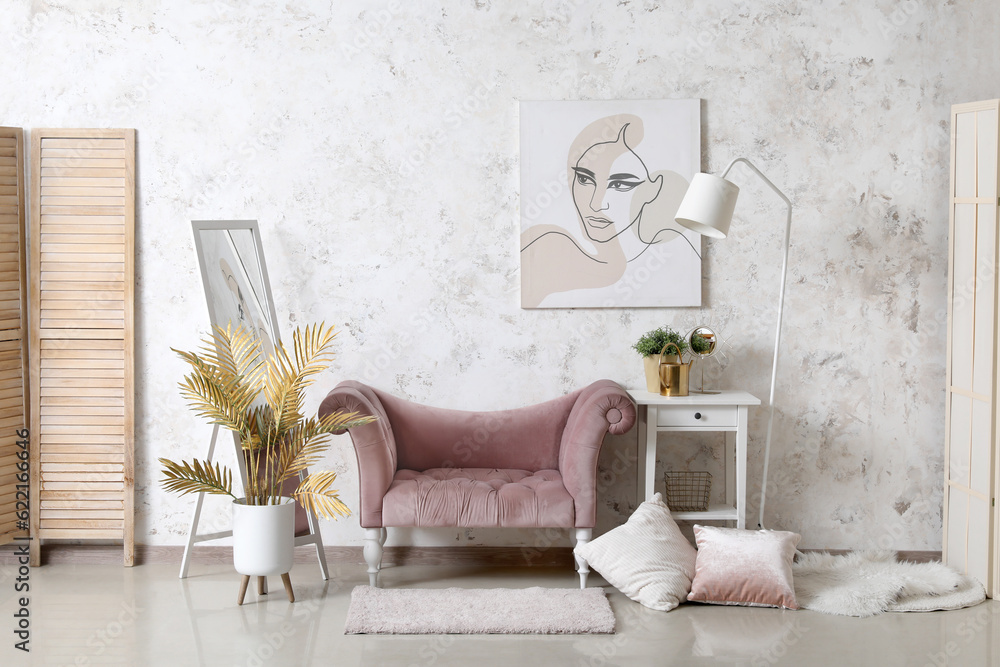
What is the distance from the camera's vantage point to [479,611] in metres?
3.07

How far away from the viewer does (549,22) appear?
3.72 meters

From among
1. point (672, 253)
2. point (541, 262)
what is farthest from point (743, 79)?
point (541, 262)

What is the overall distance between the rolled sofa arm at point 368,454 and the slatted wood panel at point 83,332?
116 centimetres

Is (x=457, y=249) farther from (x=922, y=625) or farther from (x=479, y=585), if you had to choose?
(x=922, y=625)

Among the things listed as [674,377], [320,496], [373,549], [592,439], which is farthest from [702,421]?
[320,496]

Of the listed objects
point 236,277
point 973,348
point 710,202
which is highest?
point 710,202

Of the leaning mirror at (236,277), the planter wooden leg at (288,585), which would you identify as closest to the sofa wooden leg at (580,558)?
the planter wooden leg at (288,585)

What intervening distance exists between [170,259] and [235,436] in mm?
1067

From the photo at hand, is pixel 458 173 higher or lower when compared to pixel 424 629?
higher

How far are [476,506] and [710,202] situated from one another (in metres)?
1.60

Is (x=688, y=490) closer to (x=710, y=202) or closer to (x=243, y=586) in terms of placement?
(x=710, y=202)

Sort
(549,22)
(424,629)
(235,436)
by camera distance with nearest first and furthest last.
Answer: (424,629) < (235,436) < (549,22)

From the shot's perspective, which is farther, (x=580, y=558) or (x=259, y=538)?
(x=580, y=558)

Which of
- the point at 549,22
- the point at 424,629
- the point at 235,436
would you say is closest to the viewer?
the point at 424,629
